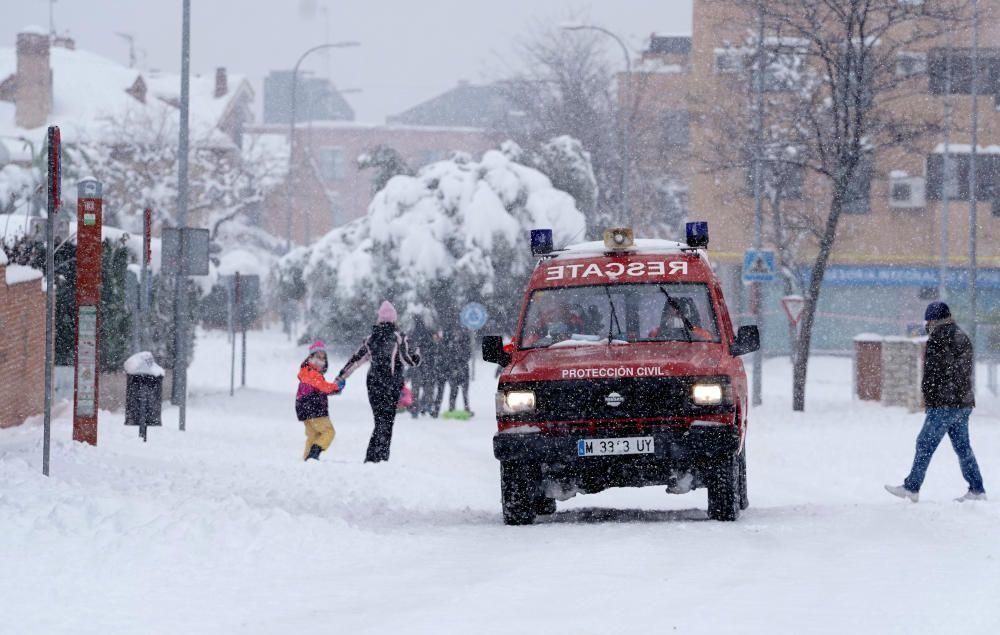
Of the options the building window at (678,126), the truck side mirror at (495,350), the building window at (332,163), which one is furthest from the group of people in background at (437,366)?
the building window at (332,163)

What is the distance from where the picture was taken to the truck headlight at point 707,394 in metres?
11.5

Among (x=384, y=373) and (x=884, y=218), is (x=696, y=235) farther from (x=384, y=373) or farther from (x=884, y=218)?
(x=884, y=218)

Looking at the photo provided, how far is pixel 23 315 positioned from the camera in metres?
22.2

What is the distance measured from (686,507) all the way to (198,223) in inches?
2310

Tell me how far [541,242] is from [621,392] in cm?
197

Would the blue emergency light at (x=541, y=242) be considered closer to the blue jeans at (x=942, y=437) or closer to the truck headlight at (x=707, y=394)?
the truck headlight at (x=707, y=394)

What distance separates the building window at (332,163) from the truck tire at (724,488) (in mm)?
98677

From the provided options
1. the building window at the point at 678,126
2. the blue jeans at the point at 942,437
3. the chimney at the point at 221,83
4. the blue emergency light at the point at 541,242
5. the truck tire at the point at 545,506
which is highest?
the chimney at the point at 221,83

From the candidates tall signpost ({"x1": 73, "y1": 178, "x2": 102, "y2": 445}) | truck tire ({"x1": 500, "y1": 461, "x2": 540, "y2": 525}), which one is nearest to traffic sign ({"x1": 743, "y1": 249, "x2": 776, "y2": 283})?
tall signpost ({"x1": 73, "y1": 178, "x2": 102, "y2": 445})

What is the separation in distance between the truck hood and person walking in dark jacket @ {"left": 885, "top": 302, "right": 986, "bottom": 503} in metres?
2.18

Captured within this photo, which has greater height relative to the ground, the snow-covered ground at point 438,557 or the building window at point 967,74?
the building window at point 967,74

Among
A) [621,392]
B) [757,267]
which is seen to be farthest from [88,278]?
[757,267]

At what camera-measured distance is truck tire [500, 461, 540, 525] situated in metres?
11.9

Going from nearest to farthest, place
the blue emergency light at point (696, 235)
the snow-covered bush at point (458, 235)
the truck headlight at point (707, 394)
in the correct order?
1. the truck headlight at point (707, 394)
2. the blue emergency light at point (696, 235)
3. the snow-covered bush at point (458, 235)
